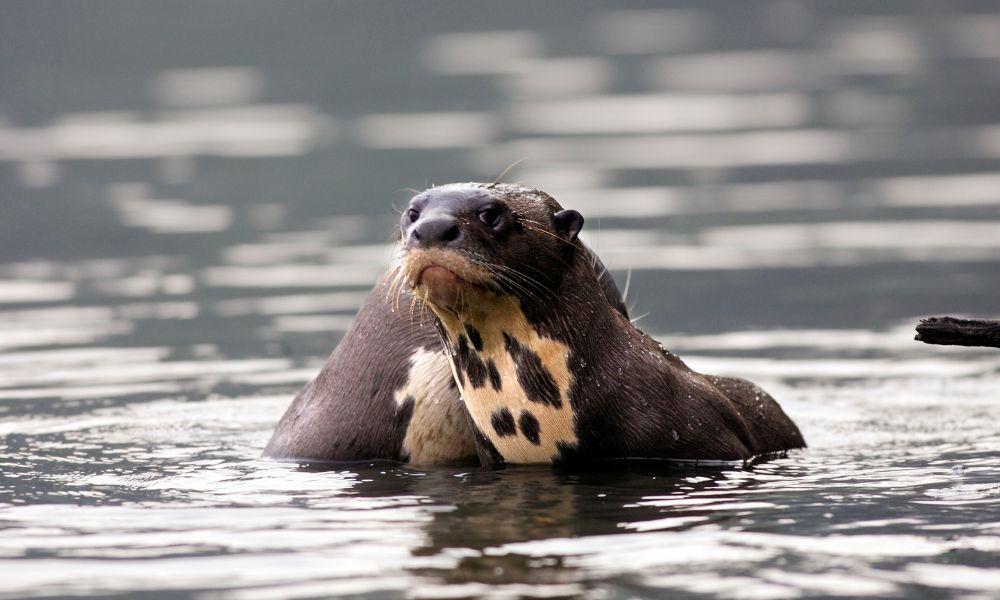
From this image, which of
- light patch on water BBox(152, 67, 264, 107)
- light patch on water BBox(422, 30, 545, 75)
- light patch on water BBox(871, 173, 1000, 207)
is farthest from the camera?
light patch on water BBox(422, 30, 545, 75)

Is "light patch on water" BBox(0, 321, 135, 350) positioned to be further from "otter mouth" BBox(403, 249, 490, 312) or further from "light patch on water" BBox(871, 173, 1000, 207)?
"light patch on water" BBox(871, 173, 1000, 207)

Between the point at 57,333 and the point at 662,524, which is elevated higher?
the point at 57,333

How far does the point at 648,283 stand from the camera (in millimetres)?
14461

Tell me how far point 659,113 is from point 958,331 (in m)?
15.2

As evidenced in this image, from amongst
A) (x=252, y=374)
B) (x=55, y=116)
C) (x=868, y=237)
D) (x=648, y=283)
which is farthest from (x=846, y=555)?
(x=55, y=116)

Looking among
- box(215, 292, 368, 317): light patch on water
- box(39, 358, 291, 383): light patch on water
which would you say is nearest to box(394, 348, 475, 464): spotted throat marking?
box(39, 358, 291, 383): light patch on water

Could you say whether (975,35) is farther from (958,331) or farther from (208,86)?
(958,331)

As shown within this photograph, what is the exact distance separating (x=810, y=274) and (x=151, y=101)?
1281cm

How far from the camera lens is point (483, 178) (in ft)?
59.9

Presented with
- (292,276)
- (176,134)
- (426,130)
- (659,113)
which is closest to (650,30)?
(659,113)

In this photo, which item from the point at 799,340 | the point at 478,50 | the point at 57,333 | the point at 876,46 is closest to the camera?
the point at 799,340

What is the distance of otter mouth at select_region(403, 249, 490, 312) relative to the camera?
26.2ft

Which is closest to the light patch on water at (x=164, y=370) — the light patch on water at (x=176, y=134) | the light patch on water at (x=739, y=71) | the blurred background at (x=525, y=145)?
the blurred background at (x=525, y=145)

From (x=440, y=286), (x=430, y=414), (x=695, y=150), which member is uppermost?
(x=695, y=150)
